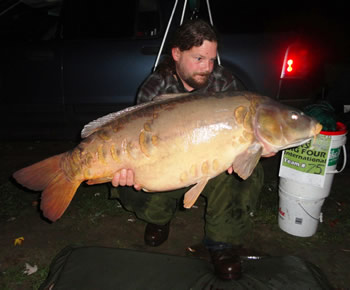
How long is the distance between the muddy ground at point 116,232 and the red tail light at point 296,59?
123cm

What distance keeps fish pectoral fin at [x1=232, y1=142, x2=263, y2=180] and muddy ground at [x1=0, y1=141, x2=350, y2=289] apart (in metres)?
1.00

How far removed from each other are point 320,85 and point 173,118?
2436mm

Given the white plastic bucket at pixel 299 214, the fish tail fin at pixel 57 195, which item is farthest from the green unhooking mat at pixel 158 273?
the white plastic bucket at pixel 299 214

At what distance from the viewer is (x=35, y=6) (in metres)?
4.13

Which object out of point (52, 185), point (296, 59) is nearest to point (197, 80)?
point (52, 185)

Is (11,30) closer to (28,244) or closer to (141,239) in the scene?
(28,244)

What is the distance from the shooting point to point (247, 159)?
1766mm

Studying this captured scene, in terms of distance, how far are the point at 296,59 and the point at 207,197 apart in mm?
1981

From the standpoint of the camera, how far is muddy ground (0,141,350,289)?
2324 mm

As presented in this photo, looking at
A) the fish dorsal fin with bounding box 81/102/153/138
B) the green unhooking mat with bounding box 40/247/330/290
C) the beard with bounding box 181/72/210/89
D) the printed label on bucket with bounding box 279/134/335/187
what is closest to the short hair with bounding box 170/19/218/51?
the beard with bounding box 181/72/210/89

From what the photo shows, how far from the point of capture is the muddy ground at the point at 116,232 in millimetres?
2324

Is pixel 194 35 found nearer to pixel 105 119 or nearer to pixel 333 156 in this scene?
pixel 105 119

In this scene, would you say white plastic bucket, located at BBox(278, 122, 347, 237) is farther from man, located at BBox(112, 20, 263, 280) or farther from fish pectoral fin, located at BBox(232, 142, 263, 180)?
fish pectoral fin, located at BBox(232, 142, 263, 180)

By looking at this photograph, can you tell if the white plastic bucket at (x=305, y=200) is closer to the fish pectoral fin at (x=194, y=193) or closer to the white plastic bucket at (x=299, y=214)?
the white plastic bucket at (x=299, y=214)
